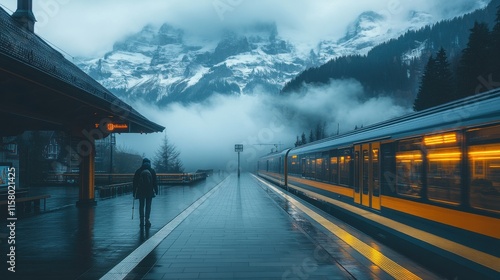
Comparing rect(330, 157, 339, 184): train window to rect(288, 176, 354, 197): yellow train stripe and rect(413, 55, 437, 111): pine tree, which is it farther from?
rect(413, 55, 437, 111): pine tree

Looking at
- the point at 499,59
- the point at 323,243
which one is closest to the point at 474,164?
the point at 323,243

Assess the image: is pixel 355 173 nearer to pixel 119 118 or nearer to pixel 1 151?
pixel 119 118

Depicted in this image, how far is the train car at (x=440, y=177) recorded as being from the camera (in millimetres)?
6332

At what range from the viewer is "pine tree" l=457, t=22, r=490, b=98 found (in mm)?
37534

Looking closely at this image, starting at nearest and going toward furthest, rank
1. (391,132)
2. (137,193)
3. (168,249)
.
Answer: (168,249)
(391,132)
(137,193)

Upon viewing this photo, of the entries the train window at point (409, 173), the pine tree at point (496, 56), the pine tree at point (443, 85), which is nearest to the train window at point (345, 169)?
the train window at point (409, 173)

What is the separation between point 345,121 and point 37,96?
348ft

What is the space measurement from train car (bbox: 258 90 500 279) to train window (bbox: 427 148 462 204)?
0.06 ft

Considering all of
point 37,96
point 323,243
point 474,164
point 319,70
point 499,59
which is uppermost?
point 319,70

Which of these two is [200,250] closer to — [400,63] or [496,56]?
[496,56]

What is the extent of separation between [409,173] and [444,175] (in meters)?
1.57

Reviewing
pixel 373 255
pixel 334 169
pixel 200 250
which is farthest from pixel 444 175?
pixel 334 169

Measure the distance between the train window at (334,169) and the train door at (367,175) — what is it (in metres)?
2.06

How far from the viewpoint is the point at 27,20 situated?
17406 mm
